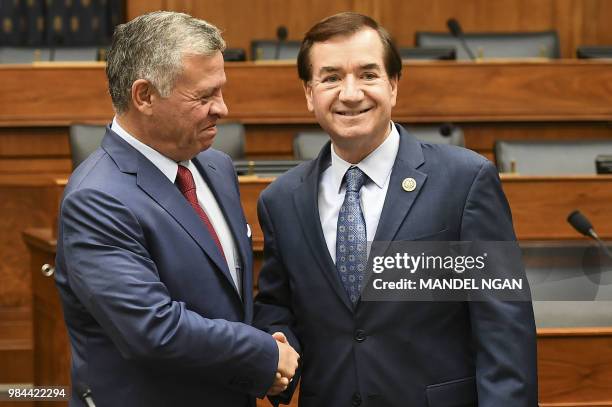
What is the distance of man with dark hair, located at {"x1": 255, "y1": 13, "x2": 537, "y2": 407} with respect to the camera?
139 centimetres

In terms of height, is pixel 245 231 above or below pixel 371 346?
above

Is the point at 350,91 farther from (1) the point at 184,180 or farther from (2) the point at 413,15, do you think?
(2) the point at 413,15

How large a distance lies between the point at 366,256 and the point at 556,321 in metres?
0.62

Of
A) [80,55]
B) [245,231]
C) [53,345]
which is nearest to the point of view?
[245,231]

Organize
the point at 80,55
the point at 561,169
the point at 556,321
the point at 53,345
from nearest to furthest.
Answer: the point at 556,321 → the point at 53,345 → the point at 561,169 → the point at 80,55

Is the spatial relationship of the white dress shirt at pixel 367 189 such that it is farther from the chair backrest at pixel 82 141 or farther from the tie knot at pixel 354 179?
the chair backrest at pixel 82 141

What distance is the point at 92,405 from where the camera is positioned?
1.33 metres

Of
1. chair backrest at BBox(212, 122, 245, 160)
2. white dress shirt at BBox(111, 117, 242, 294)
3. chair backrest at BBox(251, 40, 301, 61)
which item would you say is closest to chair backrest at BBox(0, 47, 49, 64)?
chair backrest at BBox(251, 40, 301, 61)

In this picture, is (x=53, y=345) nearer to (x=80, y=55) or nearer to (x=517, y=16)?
(x=80, y=55)

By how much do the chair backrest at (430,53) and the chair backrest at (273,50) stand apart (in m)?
0.50


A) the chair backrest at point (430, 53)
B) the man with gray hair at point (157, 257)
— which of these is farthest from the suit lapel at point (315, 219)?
the chair backrest at point (430, 53)

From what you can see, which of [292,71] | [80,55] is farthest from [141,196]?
[80,55]

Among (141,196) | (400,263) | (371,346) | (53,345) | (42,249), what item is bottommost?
(53,345)

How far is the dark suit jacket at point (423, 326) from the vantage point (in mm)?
1376
